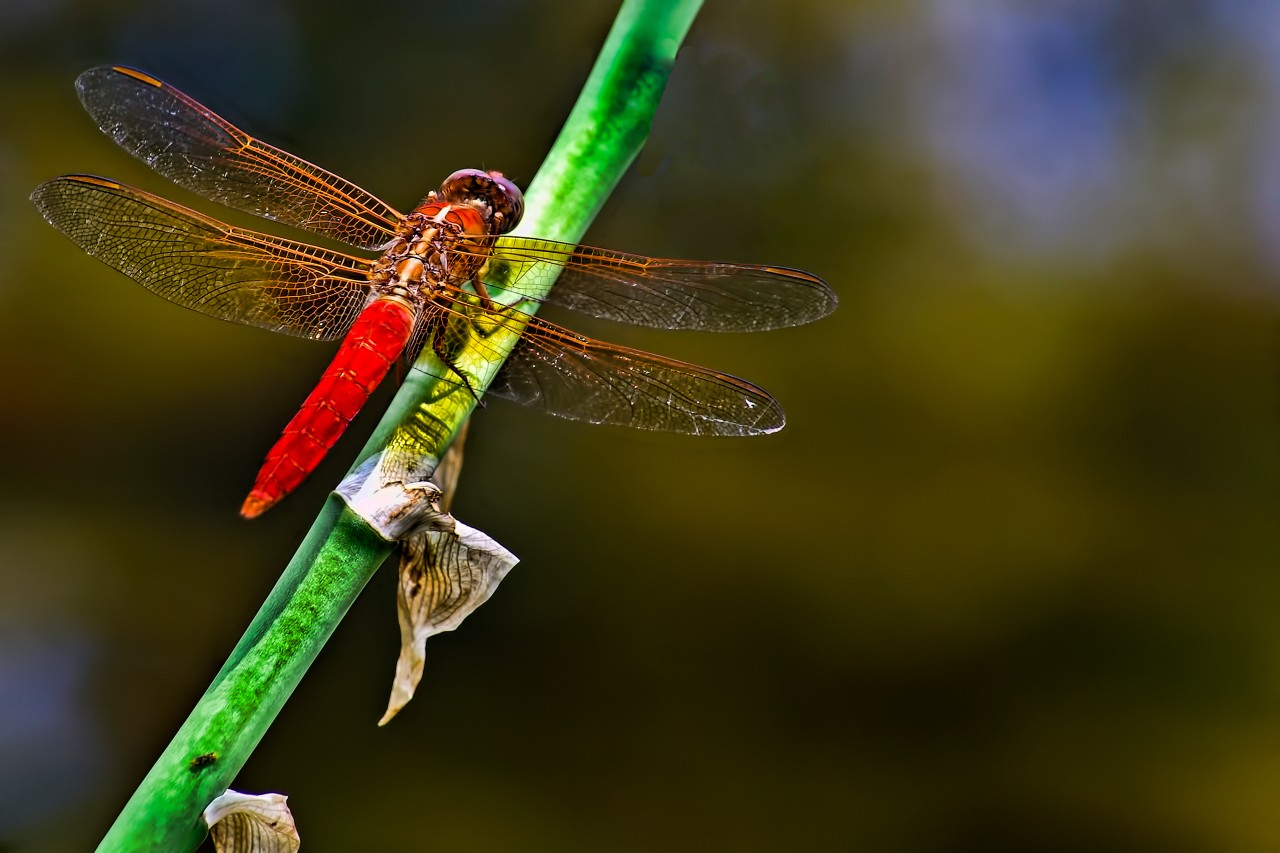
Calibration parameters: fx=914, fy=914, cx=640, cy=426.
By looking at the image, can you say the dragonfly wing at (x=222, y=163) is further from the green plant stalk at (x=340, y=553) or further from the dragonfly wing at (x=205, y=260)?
the green plant stalk at (x=340, y=553)

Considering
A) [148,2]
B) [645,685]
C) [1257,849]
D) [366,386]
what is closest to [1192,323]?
[1257,849]

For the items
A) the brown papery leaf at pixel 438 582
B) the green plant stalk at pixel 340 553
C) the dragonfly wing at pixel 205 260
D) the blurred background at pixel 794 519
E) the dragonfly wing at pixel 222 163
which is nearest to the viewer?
the green plant stalk at pixel 340 553

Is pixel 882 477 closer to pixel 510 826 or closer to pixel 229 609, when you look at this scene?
pixel 510 826

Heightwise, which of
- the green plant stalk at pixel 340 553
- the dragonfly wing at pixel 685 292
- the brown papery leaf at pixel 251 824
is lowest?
the brown papery leaf at pixel 251 824

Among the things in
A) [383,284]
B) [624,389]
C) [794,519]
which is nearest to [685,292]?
[624,389]

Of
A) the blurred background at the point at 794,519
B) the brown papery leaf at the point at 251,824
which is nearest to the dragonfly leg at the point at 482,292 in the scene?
the brown papery leaf at the point at 251,824

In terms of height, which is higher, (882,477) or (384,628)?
(882,477)

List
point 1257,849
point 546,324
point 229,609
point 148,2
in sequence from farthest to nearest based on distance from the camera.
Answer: point 148,2 → point 229,609 → point 1257,849 → point 546,324
